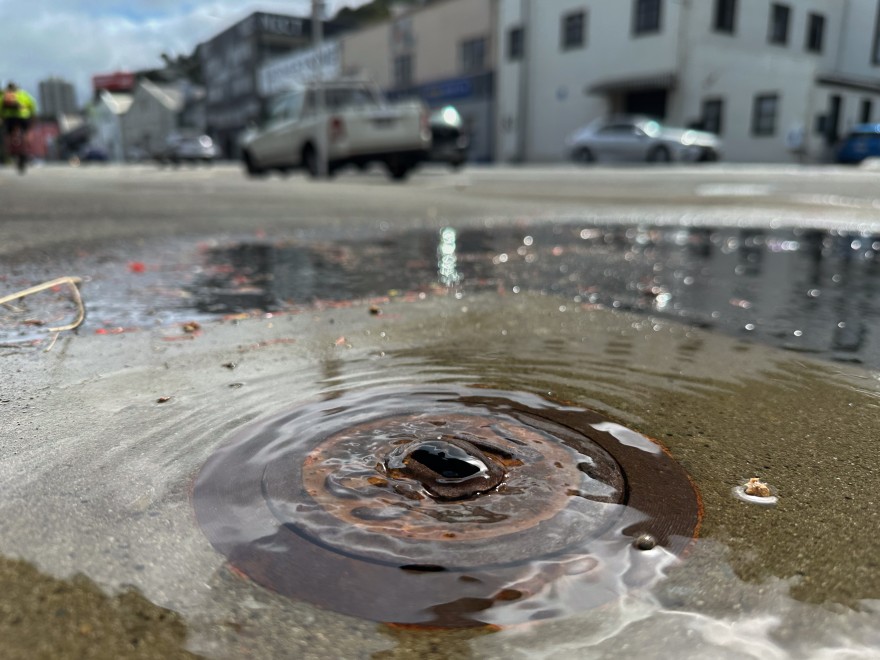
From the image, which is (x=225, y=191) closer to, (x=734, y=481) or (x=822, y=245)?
(x=822, y=245)

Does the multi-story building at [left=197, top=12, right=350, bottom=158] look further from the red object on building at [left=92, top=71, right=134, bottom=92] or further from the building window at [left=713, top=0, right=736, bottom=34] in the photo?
the red object on building at [left=92, top=71, right=134, bottom=92]

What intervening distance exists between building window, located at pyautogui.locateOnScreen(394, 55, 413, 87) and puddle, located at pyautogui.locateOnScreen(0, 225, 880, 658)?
36959mm

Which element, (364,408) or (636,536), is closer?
(636,536)

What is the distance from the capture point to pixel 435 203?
310 inches

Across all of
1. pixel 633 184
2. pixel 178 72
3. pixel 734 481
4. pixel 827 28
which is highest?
pixel 178 72

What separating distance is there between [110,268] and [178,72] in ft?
299

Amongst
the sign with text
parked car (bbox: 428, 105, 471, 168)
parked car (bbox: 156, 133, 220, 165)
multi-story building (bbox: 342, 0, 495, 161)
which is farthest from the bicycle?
the sign with text

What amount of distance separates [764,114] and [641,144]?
982 centimetres

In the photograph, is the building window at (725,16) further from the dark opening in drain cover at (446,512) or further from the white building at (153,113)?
the white building at (153,113)

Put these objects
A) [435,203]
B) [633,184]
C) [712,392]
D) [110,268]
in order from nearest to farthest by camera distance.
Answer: [712,392], [110,268], [435,203], [633,184]

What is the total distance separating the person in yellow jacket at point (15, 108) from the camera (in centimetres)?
1376

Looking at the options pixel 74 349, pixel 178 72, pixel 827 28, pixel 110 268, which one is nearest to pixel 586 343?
pixel 74 349

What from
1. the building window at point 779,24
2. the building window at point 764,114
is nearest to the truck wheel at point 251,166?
the building window at point 764,114

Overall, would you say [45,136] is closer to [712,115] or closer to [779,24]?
[712,115]
